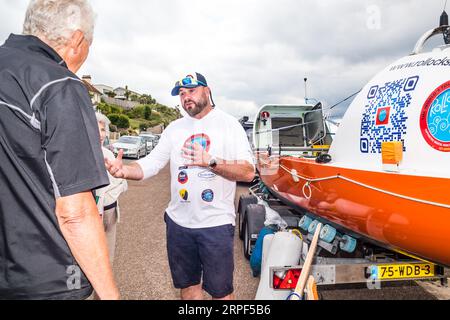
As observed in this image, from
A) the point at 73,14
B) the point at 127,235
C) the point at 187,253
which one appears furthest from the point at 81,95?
the point at 127,235

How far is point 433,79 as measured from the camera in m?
2.49

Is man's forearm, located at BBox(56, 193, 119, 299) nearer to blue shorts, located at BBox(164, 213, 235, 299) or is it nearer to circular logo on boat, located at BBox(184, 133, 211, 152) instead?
blue shorts, located at BBox(164, 213, 235, 299)

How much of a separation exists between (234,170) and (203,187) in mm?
352

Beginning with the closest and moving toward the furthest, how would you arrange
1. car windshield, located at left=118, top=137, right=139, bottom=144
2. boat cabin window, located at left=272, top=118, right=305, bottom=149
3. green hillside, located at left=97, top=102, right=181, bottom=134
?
1. boat cabin window, located at left=272, top=118, right=305, bottom=149
2. car windshield, located at left=118, top=137, right=139, bottom=144
3. green hillside, located at left=97, top=102, right=181, bottom=134

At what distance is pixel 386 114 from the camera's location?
110 inches

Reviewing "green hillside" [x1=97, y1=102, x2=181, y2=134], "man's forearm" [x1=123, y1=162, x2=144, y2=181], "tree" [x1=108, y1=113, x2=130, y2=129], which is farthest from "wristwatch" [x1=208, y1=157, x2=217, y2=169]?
"tree" [x1=108, y1=113, x2=130, y2=129]

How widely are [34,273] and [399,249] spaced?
8.95ft

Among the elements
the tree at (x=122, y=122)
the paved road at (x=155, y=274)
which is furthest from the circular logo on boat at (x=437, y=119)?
the tree at (x=122, y=122)

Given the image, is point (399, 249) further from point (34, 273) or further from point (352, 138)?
point (34, 273)

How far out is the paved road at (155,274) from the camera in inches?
149

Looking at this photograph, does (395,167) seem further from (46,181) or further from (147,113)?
(147,113)

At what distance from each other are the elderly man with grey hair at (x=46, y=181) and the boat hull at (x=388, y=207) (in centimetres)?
216

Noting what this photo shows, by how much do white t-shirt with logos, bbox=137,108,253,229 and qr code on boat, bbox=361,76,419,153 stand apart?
1265mm

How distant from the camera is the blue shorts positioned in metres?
2.54
